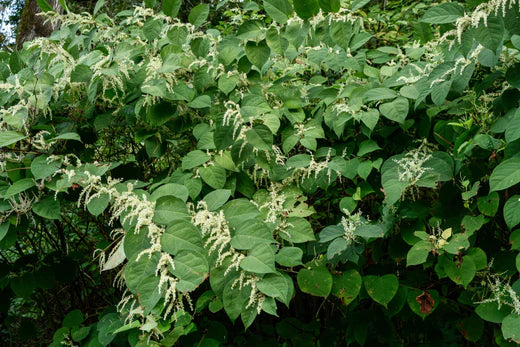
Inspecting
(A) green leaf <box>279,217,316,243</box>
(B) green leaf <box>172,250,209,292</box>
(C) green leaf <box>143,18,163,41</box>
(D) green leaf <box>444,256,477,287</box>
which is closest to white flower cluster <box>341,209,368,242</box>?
(A) green leaf <box>279,217,316,243</box>

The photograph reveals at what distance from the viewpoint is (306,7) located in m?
1.80

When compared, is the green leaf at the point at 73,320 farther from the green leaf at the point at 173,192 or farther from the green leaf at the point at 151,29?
the green leaf at the point at 151,29

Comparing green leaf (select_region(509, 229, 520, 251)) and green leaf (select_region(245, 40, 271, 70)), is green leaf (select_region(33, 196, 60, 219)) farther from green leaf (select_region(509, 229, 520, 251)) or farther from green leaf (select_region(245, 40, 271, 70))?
green leaf (select_region(509, 229, 520, 251))

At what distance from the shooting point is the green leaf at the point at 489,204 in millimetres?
1630

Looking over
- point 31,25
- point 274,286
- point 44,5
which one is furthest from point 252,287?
point 31,25

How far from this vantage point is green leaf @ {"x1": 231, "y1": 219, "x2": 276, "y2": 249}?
136cm

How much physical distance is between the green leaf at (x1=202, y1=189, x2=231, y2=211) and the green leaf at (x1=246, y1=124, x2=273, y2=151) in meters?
0.25

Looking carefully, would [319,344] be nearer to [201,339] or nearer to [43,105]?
[201,339]

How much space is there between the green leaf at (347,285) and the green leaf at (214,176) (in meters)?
0.58

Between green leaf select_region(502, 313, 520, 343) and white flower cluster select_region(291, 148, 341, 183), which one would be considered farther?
white flower cluster select_region(291, 148, 341, 183)

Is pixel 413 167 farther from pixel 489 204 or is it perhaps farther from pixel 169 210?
pixel 169 210

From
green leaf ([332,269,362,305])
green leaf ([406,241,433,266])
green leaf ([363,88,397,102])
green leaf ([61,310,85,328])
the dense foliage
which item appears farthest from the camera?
green leaf ([61,310,85,328])

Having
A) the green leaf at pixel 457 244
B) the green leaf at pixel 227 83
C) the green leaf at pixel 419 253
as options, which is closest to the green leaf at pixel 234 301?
the green leaf at pixel 419 253

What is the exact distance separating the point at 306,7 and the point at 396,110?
53cm
